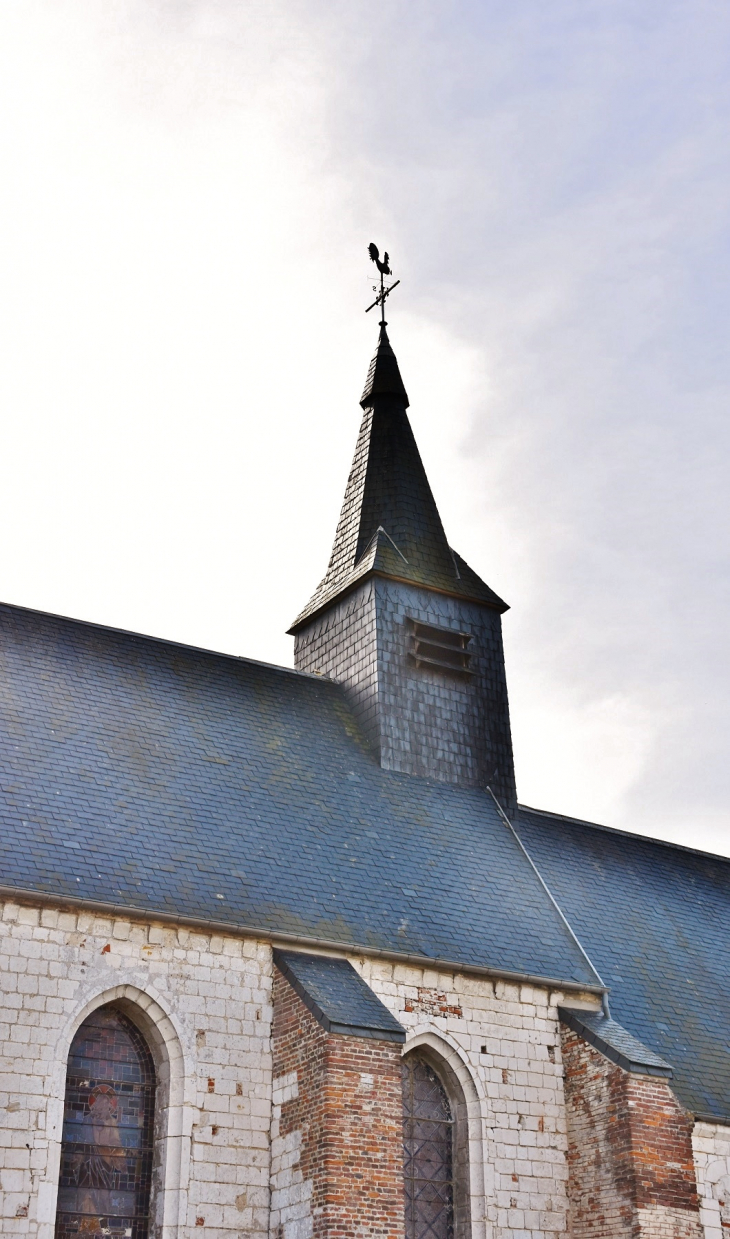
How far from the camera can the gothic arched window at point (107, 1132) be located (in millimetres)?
13617

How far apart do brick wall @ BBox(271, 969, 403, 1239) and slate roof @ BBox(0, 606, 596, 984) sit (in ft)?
5.29

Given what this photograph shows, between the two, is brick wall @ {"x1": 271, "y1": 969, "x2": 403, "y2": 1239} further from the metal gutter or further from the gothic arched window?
the gothic arched window

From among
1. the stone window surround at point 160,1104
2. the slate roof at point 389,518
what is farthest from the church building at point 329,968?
the slate roof at point 389,518

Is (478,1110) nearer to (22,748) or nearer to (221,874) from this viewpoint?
(221,874)

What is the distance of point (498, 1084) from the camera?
16.4 m

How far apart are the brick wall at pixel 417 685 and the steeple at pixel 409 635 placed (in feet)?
0.07

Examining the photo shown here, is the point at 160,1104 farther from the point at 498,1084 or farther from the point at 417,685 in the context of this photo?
the point at 417,685

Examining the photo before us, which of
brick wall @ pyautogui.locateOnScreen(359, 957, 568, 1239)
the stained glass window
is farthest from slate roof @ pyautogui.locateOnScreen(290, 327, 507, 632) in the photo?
the stained glass window

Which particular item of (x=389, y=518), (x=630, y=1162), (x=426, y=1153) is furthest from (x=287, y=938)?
(x=389, y=518)

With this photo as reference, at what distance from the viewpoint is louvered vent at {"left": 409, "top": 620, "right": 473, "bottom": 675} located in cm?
2184

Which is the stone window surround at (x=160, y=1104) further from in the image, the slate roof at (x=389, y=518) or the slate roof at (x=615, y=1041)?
the slate roof at (x=389, y=518)

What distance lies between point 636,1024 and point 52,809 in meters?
8.14

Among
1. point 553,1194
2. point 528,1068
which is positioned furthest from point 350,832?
point 553,1194

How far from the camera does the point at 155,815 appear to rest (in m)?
16.2
